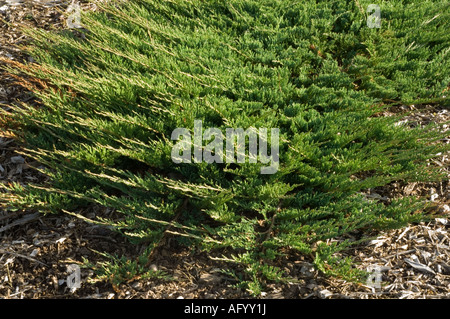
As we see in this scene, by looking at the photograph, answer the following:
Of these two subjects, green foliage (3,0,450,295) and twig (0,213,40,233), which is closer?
green foliage (3,0,450,295)

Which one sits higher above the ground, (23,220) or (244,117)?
(244,117)

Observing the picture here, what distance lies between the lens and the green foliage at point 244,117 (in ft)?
8.54

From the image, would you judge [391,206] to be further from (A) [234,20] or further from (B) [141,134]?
(A) [234,20]

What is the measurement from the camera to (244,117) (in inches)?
117

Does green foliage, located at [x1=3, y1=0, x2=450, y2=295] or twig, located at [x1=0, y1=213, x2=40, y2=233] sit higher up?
green foliage, located at [x1=3, y1=0, x2=450, y2=295]

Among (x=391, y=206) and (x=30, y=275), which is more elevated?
(x=391, y=206)

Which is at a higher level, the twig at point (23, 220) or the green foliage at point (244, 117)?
the green foliage at point (244, 117)

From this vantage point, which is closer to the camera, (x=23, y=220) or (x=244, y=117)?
(x=23, y=220)

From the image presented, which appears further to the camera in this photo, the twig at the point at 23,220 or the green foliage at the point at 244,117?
the twig at the point at 23,220

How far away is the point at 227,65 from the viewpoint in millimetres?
3346

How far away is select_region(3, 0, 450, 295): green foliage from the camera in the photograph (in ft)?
8.54

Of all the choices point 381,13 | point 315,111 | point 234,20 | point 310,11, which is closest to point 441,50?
point 381,13

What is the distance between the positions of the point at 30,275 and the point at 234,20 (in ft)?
8.85

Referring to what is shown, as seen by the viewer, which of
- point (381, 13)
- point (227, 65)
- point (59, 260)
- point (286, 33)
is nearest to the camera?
point (59, 260)
